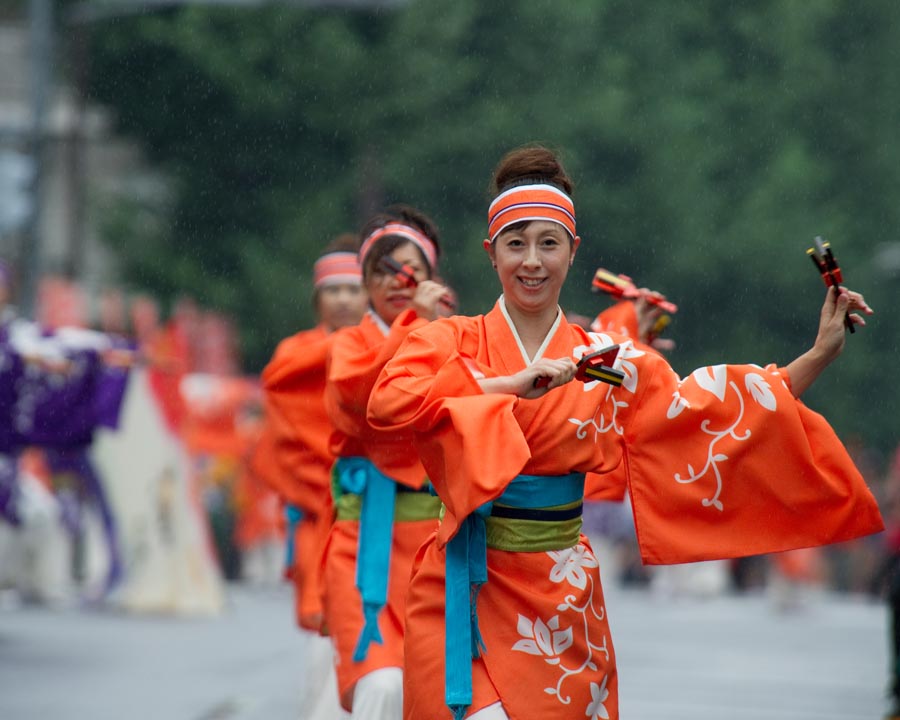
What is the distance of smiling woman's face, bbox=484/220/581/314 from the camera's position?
4680 millimetres

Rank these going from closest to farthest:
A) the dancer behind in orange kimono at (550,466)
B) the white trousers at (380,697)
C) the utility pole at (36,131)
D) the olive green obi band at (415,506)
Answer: the dancer behind in orange kimono at (550,466) < the white trousers at (380,697) < the olive green obi band at (415,506) < the utility pole at (36,131)

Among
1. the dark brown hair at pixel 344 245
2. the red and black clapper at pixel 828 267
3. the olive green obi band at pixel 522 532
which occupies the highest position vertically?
the dark brown hair at pixel 344 245

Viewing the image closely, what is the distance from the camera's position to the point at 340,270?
7496 mm

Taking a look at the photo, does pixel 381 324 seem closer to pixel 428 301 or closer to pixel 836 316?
pixel 428 301

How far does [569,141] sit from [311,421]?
25.8 metres

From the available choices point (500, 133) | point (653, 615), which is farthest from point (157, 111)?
point (653, 615)

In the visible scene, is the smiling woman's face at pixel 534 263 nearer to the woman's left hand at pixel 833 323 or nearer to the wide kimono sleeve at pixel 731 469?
the wide kimono sleeve at pixel 731 469

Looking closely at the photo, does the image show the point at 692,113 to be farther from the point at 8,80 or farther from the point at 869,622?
the point at 869,622

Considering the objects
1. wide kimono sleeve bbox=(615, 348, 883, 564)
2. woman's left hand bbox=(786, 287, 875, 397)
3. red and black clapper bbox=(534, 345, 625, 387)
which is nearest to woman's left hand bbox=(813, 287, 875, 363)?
woman's left hand bbox=(786, 287, 875, 397)

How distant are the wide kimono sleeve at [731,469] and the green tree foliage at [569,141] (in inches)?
967

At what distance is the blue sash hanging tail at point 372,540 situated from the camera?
579 centimetres

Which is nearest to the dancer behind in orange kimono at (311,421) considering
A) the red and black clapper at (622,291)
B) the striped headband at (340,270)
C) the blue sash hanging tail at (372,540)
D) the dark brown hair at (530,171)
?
the striped headband at (340,270)

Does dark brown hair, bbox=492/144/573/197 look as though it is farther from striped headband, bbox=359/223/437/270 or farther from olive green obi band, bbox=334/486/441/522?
olive green obi band, bbox=334/486/441/522

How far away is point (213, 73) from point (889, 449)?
57.1 ft
